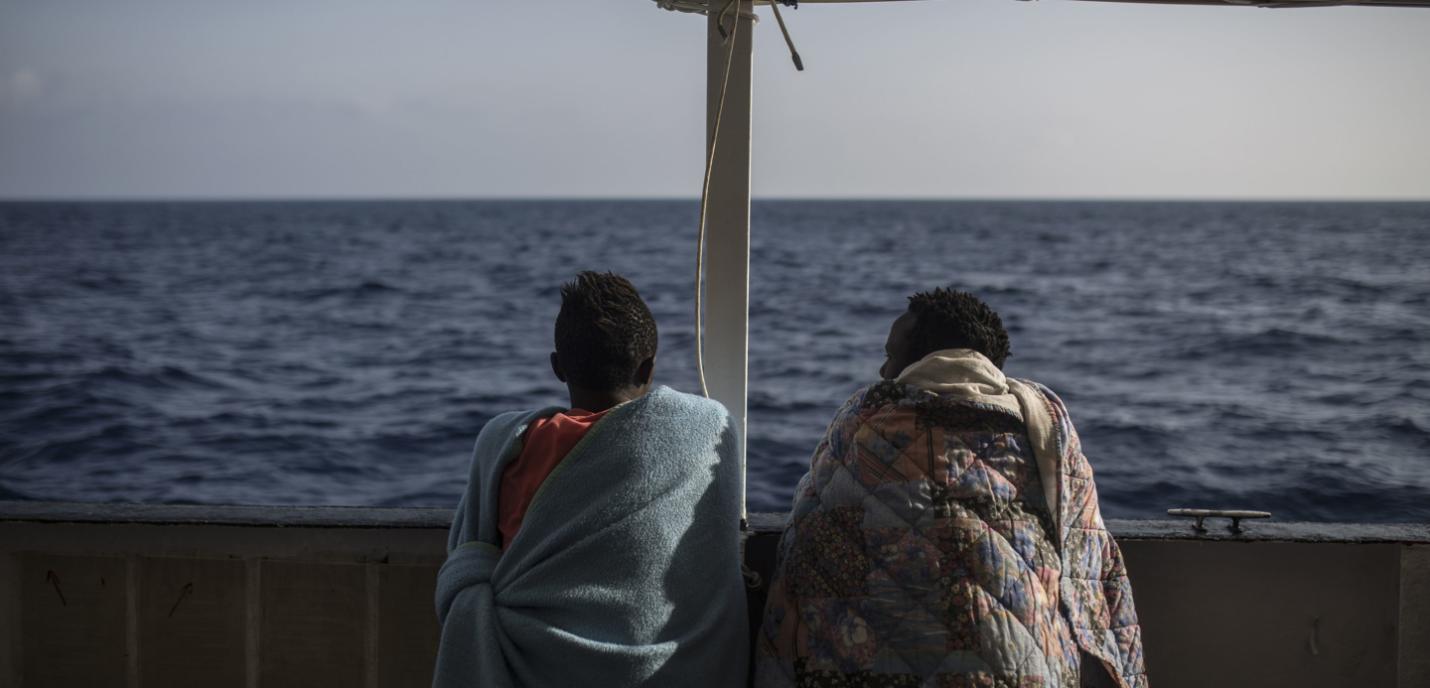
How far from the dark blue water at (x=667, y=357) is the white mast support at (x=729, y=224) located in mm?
6841

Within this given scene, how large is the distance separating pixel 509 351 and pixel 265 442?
22.7 ft

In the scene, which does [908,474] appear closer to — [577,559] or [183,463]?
[577,559]

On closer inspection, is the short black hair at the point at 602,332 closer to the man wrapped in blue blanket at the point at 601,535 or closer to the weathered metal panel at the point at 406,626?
the man wrapped in blue blanket at the point at 601,535

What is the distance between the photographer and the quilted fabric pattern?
1916 millimetres

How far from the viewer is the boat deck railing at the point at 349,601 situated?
2.45 m

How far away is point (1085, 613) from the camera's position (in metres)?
2.07

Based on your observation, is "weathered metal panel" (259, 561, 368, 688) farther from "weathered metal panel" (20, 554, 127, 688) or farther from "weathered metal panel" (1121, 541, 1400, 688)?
"weathered metal panel" (1121, 541, 1400, 688)

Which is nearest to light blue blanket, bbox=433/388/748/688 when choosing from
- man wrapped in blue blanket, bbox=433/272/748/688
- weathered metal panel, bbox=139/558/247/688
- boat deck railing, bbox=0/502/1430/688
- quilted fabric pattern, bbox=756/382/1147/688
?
man wrapped in blue blanket, bbox=433/272/748/688

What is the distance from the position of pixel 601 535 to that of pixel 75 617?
1.28 m

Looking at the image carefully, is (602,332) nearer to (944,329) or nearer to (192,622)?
(944,329)

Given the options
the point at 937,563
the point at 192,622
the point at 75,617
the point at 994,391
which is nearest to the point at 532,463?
the point at 937,563

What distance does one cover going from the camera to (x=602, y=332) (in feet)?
6.63

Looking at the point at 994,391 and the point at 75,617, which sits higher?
the point at 994,391

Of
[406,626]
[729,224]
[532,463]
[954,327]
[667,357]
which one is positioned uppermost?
[729,224]
